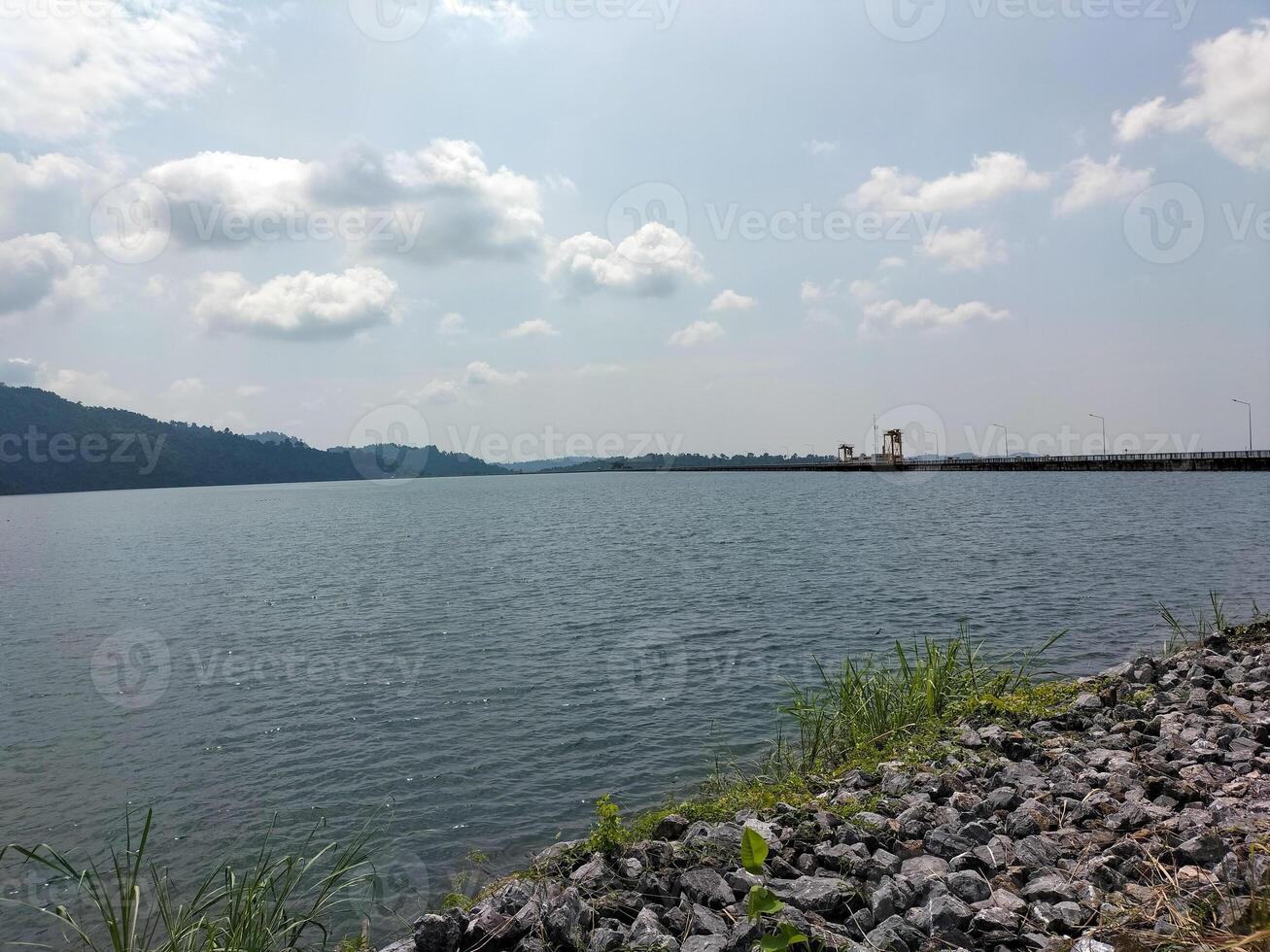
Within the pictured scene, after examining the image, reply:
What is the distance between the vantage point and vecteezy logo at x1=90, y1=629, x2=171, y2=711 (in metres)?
20.2

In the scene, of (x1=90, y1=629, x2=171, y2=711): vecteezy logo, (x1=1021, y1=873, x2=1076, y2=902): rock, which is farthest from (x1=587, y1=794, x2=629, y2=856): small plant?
(x1=90, y1=629, x2=171, y2=711): vecteezy logo

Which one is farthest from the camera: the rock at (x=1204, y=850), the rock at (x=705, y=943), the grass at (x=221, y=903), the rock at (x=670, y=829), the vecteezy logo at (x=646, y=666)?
the vecteezy logo at (x=646, y=666)

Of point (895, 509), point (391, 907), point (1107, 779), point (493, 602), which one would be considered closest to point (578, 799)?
point (391, 907)

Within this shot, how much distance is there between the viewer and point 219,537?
7194 cm

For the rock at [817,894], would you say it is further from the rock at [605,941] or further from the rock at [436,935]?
the rock at [436,935]

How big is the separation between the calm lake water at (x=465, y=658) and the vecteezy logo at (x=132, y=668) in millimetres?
121

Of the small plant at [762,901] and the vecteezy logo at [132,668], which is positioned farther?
the vecteezy logo at [132,668]

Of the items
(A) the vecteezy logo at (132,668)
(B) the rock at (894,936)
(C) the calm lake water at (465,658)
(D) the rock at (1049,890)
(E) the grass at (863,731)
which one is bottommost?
(A) the vecteezy logo at (132,668)

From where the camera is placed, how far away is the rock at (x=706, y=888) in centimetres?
699

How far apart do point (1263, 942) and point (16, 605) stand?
151 feet

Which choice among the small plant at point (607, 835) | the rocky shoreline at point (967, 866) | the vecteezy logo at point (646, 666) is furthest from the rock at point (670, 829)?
the vecteezy logo at point (646, 666)

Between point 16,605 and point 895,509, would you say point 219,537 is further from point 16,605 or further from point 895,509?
point 895,509

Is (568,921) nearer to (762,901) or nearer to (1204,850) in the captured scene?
(762,901)

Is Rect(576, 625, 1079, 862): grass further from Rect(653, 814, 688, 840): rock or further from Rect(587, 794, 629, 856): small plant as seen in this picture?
Rect(587, 794, 629, 856): small plant
